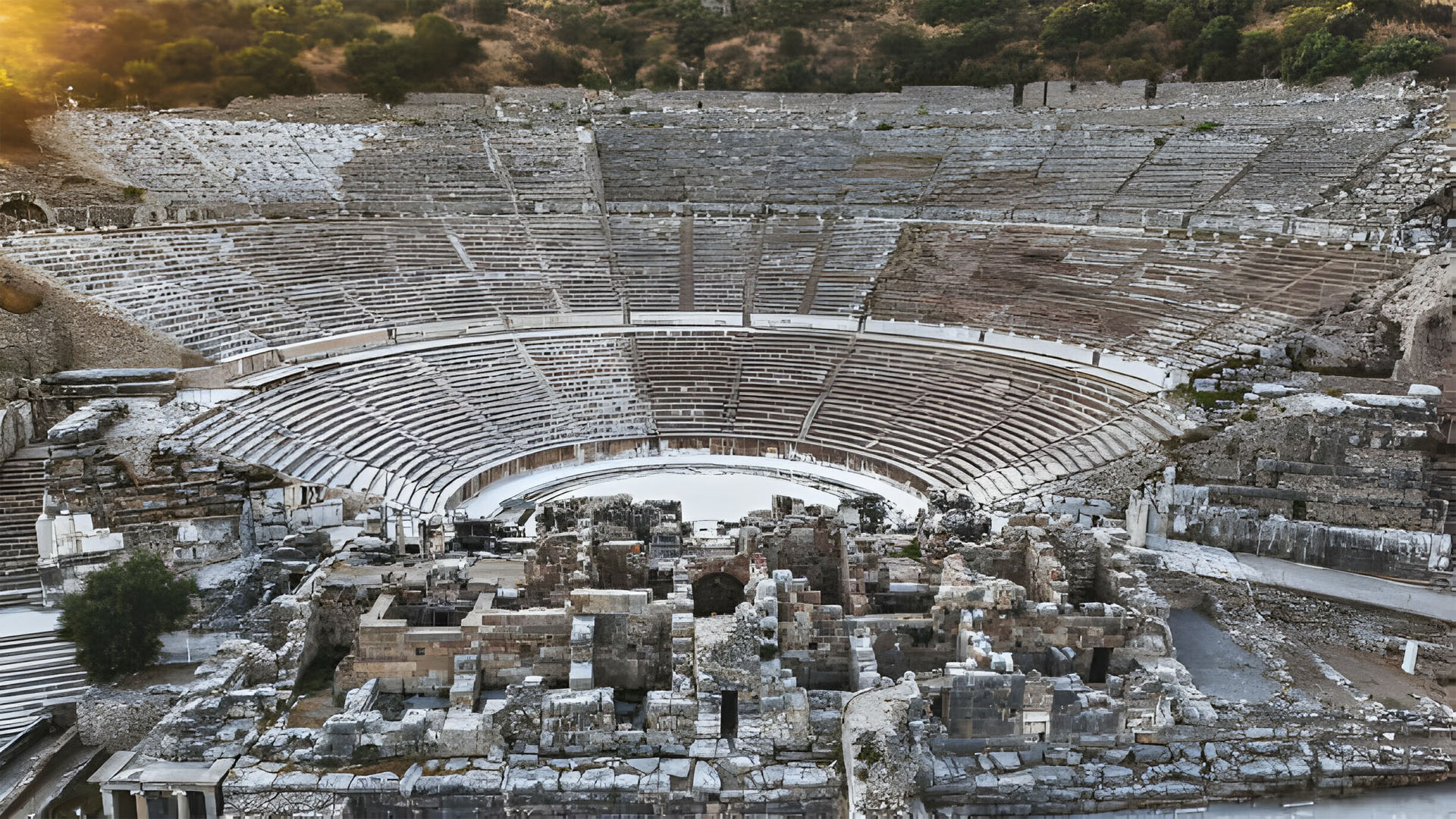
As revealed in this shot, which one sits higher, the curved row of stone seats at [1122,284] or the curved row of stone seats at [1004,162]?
the curved row of stone seats at [1004,162]

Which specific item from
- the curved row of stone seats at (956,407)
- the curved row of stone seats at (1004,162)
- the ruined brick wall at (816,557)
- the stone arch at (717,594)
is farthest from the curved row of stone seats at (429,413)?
the curved row of stone seats at (1004,162)

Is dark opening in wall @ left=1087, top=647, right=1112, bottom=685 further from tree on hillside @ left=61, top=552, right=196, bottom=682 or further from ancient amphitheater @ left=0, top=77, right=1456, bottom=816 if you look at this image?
tree on hillside @ left=61, top=552, right=196, bottom=682

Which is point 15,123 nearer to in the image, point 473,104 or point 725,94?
point 473,104

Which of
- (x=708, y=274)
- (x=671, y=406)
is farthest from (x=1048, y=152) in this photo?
(x=671, y=406)

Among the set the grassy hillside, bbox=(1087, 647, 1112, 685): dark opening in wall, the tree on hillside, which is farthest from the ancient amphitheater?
the grassy hillside

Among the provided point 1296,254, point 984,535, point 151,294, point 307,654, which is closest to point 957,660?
point 984,535

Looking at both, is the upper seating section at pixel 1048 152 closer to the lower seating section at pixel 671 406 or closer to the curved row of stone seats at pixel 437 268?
the curved row of stone seats at pixel 437 268

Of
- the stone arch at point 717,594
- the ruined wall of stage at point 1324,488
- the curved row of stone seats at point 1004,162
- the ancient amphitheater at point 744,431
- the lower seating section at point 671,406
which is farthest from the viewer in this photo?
the curved row of stone seats at point 1004,162
